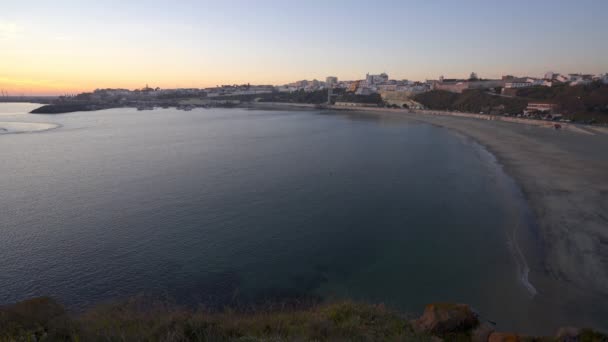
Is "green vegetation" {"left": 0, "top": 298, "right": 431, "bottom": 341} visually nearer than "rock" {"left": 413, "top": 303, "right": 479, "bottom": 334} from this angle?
Yes

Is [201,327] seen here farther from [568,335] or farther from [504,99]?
[504,99]

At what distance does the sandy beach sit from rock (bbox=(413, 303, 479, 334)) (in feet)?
9.93

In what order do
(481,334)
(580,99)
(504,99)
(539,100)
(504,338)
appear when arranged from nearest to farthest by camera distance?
(504,338), (481,334), (580,99), (539,100), (504,99)

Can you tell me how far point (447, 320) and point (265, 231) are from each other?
A: 4.85 metres

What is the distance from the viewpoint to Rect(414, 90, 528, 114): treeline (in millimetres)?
34938

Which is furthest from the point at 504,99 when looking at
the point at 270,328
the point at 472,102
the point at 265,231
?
the point at 270,328

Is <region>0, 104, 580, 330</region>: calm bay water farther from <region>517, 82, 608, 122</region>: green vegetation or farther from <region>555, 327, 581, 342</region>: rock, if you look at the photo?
<region>517, 82, 608, 122</region>: green vegetation

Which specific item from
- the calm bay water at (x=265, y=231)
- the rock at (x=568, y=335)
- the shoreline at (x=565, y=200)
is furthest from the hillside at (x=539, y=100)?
the rock at (x=568, y=335)

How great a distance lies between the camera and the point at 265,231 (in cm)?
760

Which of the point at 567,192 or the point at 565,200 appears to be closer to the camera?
the point at 565,200

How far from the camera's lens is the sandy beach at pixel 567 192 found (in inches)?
225

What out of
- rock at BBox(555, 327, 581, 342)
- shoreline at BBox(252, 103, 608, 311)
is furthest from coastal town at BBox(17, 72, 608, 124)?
rock at BBox(555, 327, 581, 342)

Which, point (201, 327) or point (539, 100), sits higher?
point (539, 100)

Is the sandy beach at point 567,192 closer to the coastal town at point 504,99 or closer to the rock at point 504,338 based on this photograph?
the rock at point 504,338
